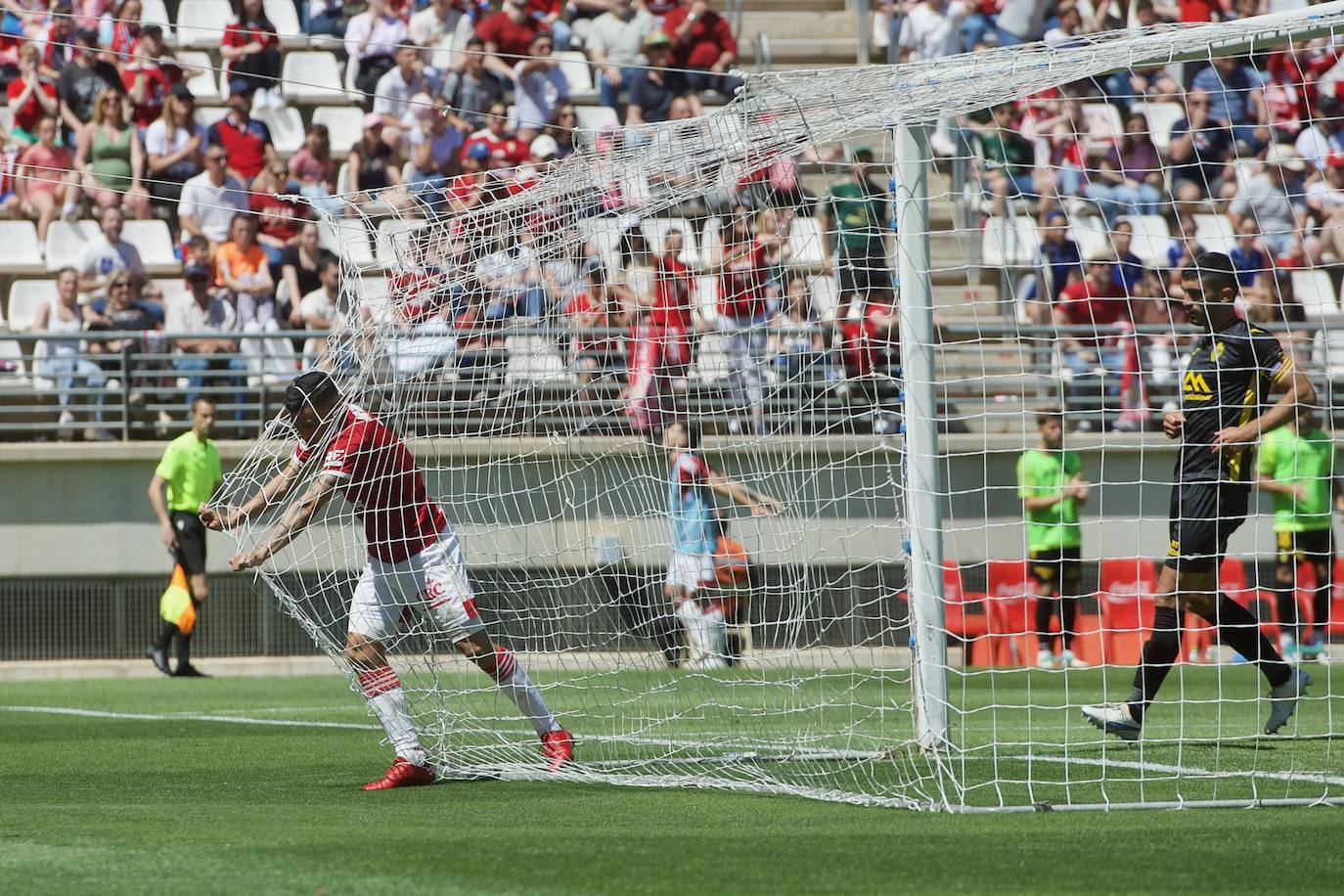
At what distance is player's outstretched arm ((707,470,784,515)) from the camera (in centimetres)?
956

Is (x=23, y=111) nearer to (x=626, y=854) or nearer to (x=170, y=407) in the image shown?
Result: (x=170, y=407)

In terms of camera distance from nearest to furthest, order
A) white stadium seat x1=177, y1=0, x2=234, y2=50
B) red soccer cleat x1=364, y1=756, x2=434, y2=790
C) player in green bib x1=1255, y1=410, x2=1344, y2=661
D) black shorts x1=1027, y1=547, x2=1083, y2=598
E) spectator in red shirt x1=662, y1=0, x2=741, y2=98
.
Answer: red soccer cleat x1=364, y1=756, x2=434, y2=790 → player in green bib x1=1255, y1=410, x2=1344, y2=661 → black shorts x1=1027, y1=547, x2=1083, y2=598 → white stadium seat x1=177, y1=0, x2=234, y2=50 → spectator in red shirt x1=662, y1=0, x2=741, y2=98

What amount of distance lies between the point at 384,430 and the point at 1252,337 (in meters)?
4.09

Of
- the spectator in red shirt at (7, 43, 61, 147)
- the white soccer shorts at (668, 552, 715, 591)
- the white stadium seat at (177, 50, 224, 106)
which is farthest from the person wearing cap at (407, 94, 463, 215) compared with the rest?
the white soccer shorts at (668, 552, 715, 591)

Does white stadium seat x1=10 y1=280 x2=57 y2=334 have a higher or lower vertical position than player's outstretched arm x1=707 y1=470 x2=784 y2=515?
higher

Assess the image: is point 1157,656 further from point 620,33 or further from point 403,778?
point 620,33

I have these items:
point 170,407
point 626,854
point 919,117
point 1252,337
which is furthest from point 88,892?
point 170,407

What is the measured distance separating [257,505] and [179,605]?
7407 millimetres

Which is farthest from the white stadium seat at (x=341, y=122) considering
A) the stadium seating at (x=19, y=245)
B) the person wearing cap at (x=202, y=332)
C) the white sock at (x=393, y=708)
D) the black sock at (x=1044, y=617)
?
the white sock at (x=393, y=708)

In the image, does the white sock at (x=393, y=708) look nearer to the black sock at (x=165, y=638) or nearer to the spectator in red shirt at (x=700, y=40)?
the black sock at (x=165, y=638)

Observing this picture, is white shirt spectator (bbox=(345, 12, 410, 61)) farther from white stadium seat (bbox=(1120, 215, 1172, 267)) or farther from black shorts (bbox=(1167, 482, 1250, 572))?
black shorts (bbox=(1167, 482, 1250, 572))

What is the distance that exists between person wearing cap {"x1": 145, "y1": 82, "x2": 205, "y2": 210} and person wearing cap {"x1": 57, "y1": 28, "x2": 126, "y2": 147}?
1.88ft

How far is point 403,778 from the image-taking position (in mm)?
7730

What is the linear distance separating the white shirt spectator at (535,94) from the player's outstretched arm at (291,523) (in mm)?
11648
